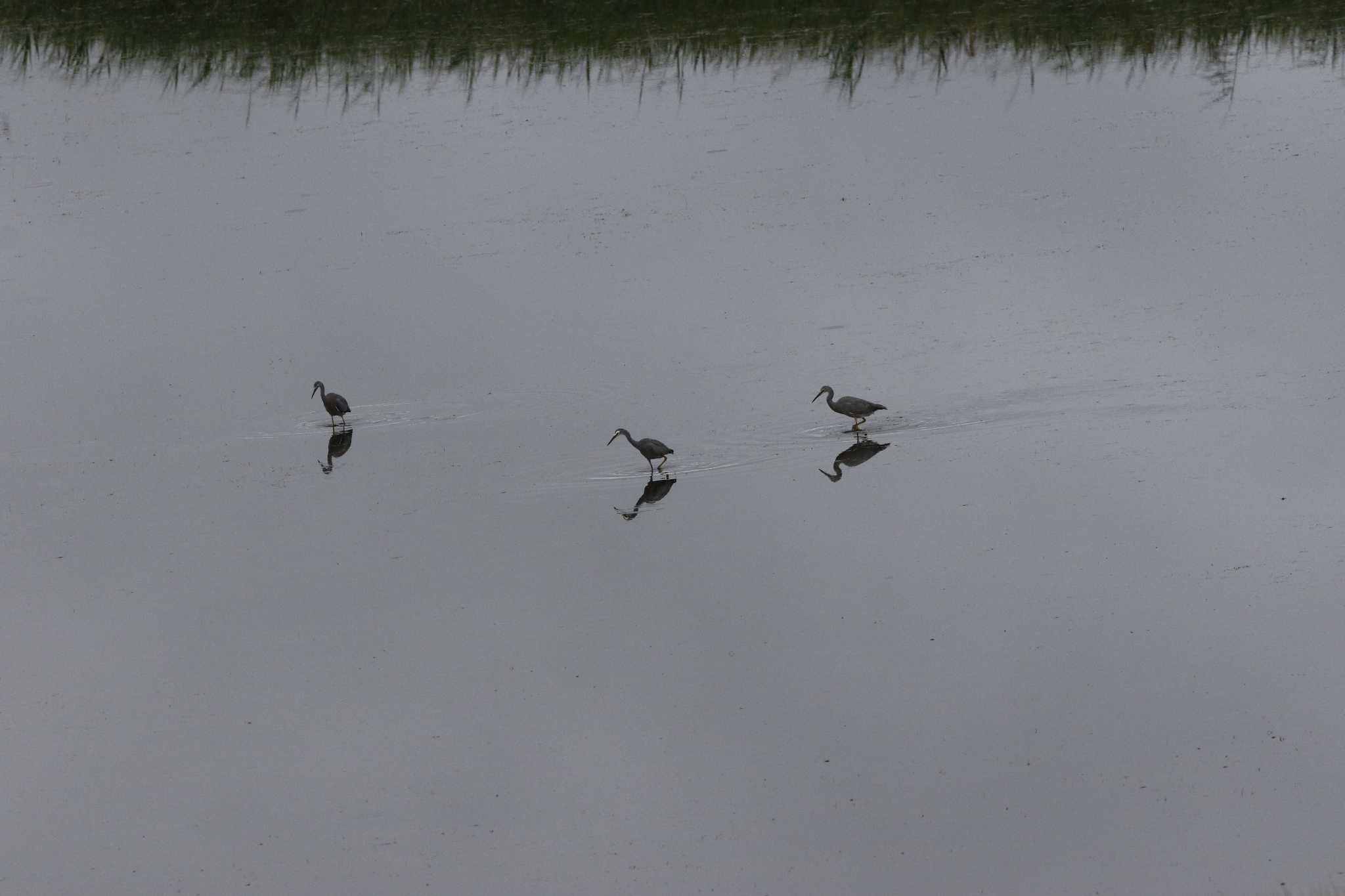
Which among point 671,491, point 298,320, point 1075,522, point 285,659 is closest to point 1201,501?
point 1075,522

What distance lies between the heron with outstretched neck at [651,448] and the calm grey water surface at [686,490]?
0.25 m

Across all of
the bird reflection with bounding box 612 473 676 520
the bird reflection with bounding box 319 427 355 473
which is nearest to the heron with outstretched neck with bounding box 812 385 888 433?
the bird reflection with bounding box 612 473 676 520

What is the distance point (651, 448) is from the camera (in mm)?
17906

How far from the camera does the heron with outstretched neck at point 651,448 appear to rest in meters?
17.8

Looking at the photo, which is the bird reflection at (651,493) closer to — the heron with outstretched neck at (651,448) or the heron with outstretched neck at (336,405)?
the heron with outstretched neck at (651,448)

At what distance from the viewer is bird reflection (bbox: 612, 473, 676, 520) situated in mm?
17312

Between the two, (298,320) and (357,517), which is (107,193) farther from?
(357,517)

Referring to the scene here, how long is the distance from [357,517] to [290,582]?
1543 millimetres

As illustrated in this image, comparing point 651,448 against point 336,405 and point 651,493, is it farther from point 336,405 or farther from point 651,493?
point 336,405

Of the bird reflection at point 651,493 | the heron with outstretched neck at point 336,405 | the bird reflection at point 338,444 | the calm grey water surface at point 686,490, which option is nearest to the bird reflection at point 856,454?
the calm grey water surface at point 686,490

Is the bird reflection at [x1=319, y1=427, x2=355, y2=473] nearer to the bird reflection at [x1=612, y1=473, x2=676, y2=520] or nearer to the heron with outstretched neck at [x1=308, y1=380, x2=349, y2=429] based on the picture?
the heron with outstretched neck at [x1=308, y1=380, x2=349, y2=429]

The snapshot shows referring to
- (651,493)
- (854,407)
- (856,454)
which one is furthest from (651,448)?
(854,407)

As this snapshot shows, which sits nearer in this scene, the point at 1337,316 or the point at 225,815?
the point at 225,815

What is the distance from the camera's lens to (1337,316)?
20406mm
